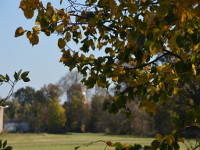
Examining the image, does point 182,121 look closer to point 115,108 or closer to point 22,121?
point 115,108

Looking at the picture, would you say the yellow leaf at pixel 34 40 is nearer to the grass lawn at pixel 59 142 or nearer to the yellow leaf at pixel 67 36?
the yellow leaf at pixel 67 36

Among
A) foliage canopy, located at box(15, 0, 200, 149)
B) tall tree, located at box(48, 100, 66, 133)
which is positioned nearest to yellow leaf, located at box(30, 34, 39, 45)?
foliage canopy, located at box(15, 0, 200, 149)

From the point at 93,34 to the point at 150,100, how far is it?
62cm

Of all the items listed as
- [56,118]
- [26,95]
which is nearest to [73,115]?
[56,118]

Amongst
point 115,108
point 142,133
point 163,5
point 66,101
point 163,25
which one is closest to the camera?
point 163,5

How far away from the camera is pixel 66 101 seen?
131 feet

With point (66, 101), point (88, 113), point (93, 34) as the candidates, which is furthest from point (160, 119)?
point (93, 34)

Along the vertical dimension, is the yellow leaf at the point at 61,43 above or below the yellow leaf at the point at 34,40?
above

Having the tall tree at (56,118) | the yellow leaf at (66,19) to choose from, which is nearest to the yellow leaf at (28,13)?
the yellow leaf at (66,19)

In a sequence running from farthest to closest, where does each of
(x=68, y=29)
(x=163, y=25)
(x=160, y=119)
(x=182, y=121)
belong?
(x=160, y=119)
(x=68, y=29)
(x=182, y=121)
(x=163, y=25)

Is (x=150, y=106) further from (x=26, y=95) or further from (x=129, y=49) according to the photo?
(x=26, y=95)

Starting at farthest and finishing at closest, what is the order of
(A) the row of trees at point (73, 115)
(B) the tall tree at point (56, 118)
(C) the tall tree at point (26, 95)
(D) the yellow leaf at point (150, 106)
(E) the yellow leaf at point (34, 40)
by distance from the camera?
(C) the tall tree at point (26, 95), (B) the tall tree at point (56, 118), (A) the row of trees at point (73, 115), (D) the yellow leaf at point (150, 106), (E) the yellow leaf at point (34, 40)

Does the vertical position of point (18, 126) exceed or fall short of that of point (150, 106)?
it exceeds it

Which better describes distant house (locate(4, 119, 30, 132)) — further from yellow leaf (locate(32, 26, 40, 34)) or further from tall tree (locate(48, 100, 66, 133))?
yellow leaf (locate(32, 26, 40, 34))
